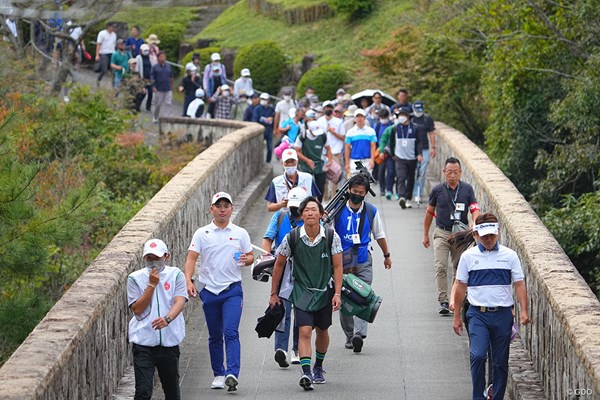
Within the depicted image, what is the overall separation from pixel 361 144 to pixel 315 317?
10089 millimetres

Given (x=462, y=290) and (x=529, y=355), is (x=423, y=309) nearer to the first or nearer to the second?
(x=529, y=355)

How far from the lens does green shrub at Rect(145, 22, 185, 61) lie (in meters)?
44.8

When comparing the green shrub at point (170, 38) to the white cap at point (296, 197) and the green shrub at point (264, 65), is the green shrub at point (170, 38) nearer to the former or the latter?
the green shrub at point (264, 65)

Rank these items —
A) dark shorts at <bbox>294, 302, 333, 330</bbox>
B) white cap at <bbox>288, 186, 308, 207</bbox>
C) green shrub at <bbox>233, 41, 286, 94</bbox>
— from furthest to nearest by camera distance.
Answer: green shrub at <bbox>233, 41, 286, 94</bbox> → white cap at <bbox>288, 186, 308, 207</bbox> → dark shorts at <bbox>294, 302, 333, 330</bbox>

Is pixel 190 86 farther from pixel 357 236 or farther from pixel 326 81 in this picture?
pixel 357 236

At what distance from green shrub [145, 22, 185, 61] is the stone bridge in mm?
27571

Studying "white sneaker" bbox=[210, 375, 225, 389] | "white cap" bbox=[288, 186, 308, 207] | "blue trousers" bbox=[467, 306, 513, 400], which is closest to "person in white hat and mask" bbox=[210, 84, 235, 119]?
"white cap" bbox=[288, 186, 308, 207]

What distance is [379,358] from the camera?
1212 centimetres

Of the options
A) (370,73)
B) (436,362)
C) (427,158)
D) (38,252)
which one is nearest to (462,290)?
(436,362)

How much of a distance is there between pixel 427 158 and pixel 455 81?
10573 millimetres

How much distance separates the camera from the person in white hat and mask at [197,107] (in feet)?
102

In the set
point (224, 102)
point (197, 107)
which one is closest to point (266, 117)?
point (224, 102)

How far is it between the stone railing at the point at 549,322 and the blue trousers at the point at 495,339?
0.23 m

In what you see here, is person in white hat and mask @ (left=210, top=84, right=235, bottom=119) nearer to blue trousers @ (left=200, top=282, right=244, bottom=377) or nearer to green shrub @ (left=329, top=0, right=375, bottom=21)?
green shrub @ (left=329, top=0, right=375, bottom=21)
